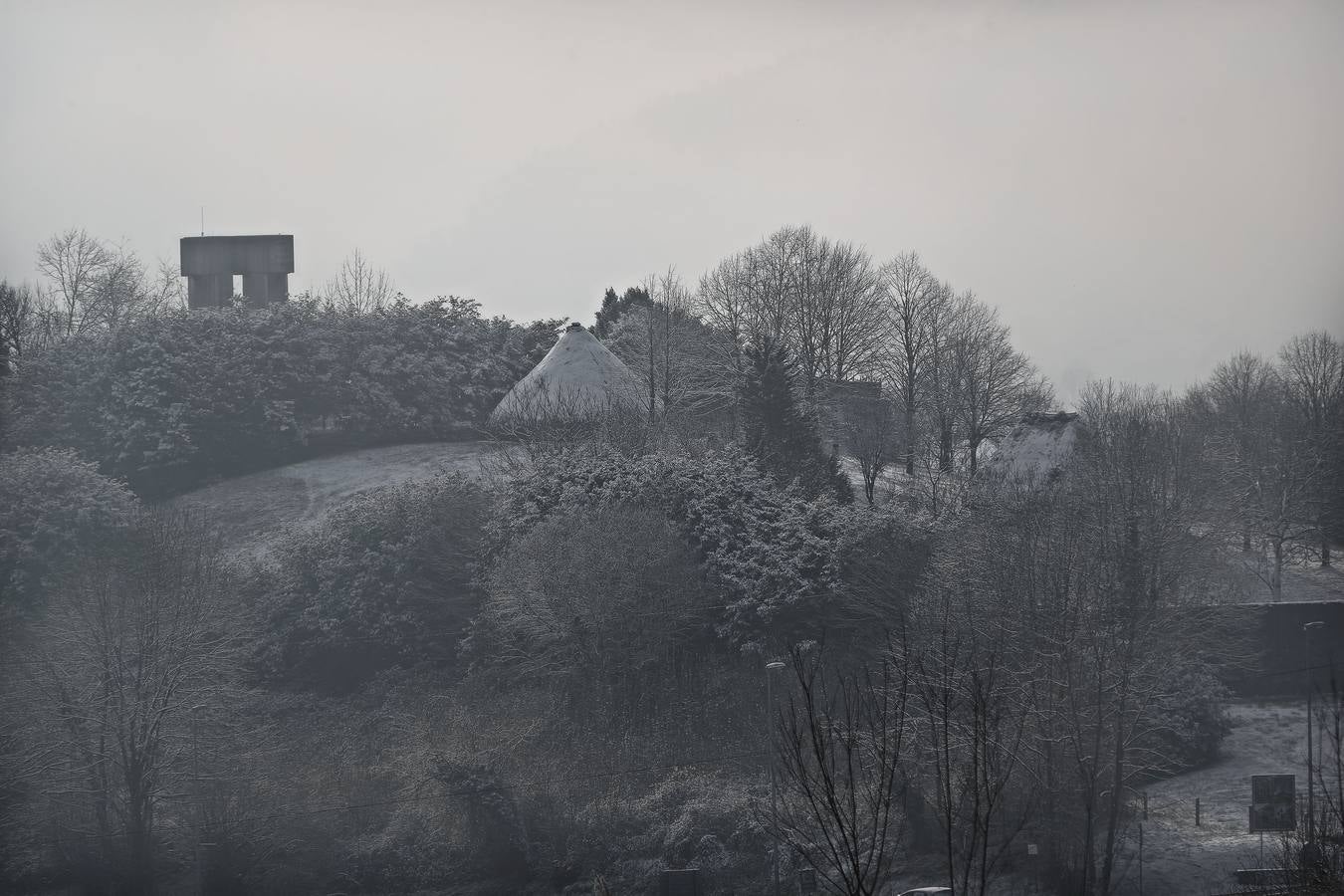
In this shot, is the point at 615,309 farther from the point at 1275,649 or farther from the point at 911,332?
the point at 1275,649

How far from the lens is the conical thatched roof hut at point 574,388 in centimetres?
3934

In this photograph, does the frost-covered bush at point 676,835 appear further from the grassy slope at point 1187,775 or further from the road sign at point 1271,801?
the road sign at point 1271,801

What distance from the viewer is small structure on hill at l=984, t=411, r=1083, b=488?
39031mm

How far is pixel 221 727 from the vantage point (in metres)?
26.3

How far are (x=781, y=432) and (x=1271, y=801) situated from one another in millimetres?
16382

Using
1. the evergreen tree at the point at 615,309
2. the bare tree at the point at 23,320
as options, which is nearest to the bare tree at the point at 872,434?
the evergreen tree at the point at 615,309

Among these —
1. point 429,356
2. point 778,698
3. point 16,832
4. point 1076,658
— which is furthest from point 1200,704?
point 429,356

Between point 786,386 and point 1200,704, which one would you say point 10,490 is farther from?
point 1200,704

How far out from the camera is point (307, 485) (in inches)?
1578

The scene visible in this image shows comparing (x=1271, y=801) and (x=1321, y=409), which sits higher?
(x=1321, y=409)

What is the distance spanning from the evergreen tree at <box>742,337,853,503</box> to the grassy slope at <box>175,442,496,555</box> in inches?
284

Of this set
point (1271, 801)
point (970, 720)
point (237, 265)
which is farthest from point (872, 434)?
point (237, 265)

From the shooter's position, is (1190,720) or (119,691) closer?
(119,691)

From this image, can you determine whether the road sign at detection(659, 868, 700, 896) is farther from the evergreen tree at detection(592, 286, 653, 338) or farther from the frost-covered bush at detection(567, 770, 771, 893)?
the evergreen tree at detection(592, 286, 653, 338)
